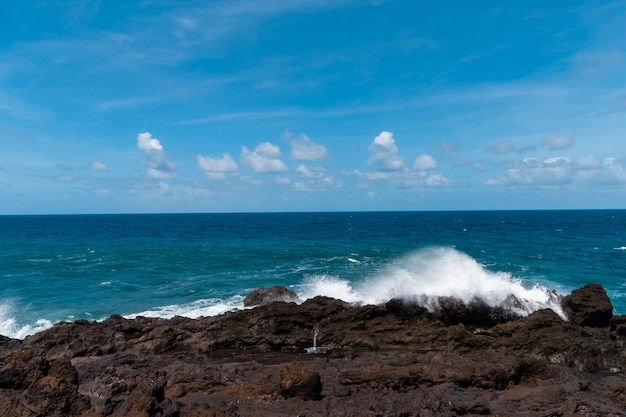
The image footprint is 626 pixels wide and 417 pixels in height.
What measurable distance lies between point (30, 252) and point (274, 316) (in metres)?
49.8

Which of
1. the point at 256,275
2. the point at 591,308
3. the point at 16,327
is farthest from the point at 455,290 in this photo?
the point at 16,327

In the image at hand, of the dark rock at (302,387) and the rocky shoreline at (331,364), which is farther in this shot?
the dark rock at (302,387)

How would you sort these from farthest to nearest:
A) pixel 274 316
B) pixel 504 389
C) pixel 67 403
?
pixel 274 316
pixel 504 389
pixel 67 403

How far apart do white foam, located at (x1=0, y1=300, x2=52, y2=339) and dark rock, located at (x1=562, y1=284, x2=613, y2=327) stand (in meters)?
25.0

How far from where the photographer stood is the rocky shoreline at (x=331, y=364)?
8266 millimetres

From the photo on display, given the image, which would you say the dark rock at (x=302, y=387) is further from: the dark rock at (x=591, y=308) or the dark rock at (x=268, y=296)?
the dark rock at (x=268, y=296)

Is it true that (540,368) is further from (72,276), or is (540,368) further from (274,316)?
(72,276)

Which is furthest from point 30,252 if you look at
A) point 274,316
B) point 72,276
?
point 274,316

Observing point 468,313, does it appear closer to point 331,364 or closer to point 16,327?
point 331,364

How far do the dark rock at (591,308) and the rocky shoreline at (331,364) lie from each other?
0.13ft

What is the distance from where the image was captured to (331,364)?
11.2m

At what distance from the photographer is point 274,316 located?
1550 cm

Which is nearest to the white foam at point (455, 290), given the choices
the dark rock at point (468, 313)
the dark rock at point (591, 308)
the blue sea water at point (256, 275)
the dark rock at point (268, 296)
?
the blue sea water at point (256, 275)

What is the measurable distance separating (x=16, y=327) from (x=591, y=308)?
2735 centimetres
